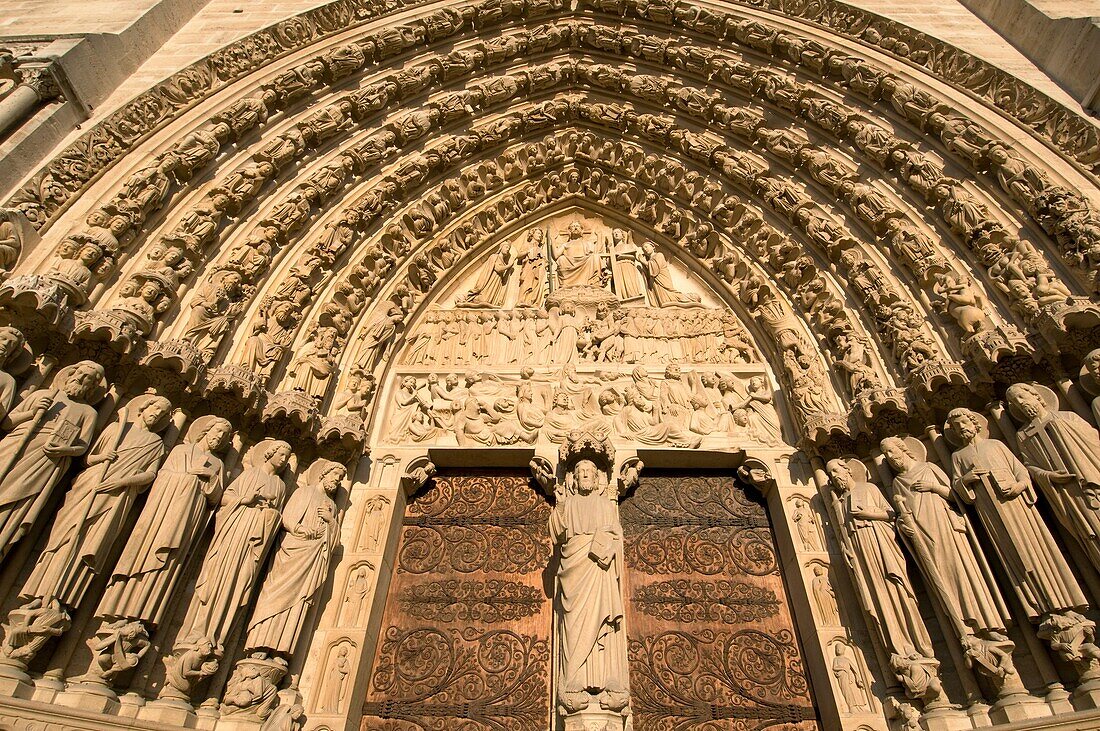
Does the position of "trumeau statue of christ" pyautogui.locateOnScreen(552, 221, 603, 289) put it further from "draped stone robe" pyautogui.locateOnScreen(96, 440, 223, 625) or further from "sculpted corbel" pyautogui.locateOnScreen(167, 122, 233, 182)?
"draped stone robe" pyautogui.locateOnScreen(96, 440, 223, 625)

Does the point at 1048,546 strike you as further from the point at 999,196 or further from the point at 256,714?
the point at 256,714

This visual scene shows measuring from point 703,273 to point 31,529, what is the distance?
5.93m

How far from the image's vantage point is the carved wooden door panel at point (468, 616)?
14.7 feet

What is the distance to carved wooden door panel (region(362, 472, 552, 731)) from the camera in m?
4.48

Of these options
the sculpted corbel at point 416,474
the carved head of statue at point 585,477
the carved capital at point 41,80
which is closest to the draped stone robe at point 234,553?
the sculpted corbel at point 416,474

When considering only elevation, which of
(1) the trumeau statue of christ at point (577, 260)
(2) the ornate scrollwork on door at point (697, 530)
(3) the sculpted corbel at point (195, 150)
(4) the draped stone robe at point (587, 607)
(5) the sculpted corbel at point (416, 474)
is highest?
(1) the trumeau statue of christ at point (577, 260)

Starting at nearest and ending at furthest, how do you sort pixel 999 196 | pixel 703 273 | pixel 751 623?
1. pixel 751 623
2. pixel 999 196
3. pixel 703 273

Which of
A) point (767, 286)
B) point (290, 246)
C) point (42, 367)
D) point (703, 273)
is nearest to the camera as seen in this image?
point (42, 367)

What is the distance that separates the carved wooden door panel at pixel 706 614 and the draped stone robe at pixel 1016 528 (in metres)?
1.56

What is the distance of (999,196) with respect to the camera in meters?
5.14

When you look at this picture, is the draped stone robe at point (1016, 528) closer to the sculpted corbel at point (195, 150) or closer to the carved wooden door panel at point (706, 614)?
the carved wooden door panel at point (706, 614)

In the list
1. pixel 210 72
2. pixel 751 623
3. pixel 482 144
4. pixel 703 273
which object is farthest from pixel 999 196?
pixel 210 72

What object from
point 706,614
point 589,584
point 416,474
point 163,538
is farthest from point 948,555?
point 163,538

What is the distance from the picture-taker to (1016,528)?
12.3 feet
